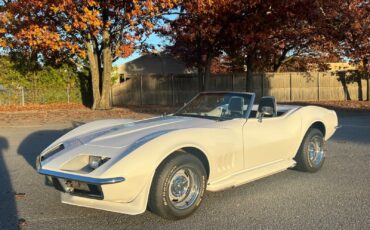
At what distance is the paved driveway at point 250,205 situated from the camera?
185 inches

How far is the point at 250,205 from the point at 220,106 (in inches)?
59.1

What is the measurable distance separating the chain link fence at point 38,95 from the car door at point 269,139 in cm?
1957

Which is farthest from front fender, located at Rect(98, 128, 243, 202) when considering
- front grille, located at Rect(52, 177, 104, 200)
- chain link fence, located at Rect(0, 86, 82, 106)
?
chain link fence, located at Rect(0, 86, 82, 106)

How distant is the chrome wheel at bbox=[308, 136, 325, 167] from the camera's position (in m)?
7.03

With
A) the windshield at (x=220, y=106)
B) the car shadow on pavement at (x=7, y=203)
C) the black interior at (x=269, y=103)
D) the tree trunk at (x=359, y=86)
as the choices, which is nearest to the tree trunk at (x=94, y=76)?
the car shadow on pavement at (x=7, y=203)

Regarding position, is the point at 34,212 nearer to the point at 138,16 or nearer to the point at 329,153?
the point at 329,153

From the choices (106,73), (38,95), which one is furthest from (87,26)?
(38,95)

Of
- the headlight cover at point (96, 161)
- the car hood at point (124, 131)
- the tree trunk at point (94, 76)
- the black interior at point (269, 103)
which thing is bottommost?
the headlight cover at point (96, 161)

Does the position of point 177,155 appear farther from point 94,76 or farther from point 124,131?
point 94,76

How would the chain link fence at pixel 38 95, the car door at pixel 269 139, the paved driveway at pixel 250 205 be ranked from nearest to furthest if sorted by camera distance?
the paved driveway at pixel 250 205 → the car door at pixel 269 139 → the chain link fence at pixel 38 95

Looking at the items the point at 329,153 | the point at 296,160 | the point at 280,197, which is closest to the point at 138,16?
the point at 329,153

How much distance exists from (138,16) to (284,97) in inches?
525

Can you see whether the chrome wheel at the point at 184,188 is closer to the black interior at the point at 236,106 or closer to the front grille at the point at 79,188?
the front grille at the point at 79,188

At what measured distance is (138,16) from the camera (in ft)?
61.9
